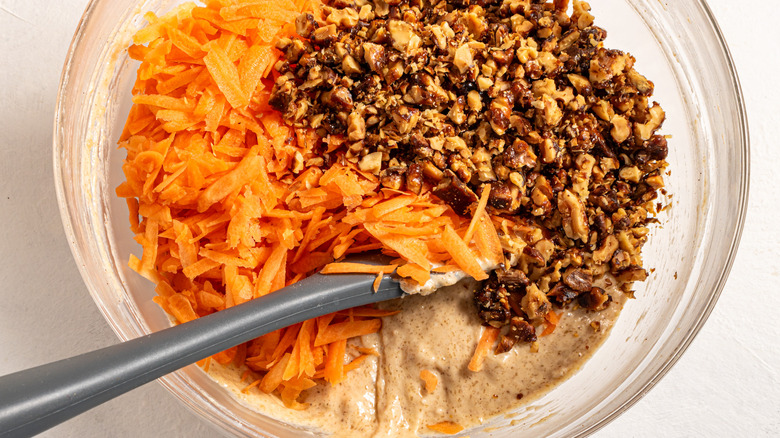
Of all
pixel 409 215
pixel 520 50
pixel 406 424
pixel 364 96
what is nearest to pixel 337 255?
pixel 409 215

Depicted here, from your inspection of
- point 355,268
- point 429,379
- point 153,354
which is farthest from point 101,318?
point 429,379

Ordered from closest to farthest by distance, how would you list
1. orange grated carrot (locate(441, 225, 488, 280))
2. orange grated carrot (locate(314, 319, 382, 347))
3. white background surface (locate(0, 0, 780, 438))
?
orange grated carrot (locate(441, 225, 488, 280)), orange grated carrot (locate(314, 319, 382, 347)), white background surface (locate(0, 0, 780, 438))

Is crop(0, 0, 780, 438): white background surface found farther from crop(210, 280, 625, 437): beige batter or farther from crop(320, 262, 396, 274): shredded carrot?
crop(320, 262, 396, 274): shredded carrot

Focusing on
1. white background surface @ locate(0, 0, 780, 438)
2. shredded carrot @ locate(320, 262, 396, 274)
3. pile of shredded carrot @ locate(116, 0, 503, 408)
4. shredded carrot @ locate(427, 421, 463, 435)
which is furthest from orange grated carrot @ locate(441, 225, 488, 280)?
white background surface @ locate(0, 0, 780, 438)

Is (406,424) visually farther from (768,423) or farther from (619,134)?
(768,423)

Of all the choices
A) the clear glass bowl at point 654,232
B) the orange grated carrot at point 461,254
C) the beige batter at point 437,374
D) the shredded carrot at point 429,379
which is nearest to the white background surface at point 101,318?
the clear glass bowl at point 654,232

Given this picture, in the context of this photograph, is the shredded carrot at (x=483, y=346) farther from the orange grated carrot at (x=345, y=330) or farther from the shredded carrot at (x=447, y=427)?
the orange grated carrot at (x=345, y=330)
